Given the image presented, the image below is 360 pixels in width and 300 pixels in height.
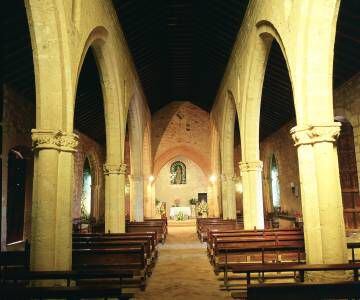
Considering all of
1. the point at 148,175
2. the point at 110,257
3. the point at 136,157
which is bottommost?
the point at 110,257

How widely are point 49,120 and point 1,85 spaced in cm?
505

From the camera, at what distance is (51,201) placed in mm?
5242

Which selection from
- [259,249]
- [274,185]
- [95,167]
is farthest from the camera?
[274,185]

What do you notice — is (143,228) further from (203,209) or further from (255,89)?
(203,209)

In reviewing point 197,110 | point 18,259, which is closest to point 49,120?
point 18,259

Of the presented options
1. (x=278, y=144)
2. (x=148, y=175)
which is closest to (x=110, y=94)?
(x=148, y=175)

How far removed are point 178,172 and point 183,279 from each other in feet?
71.2

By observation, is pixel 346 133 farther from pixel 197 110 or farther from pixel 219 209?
pixel 197 110

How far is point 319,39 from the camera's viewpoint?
18.6 feet

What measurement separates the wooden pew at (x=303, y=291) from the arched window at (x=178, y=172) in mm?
25032

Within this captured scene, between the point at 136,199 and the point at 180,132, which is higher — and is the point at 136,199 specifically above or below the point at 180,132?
below

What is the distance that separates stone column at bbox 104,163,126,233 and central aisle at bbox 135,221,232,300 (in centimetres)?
156

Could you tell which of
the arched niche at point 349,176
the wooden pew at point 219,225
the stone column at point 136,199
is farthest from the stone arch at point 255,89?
the stone column at point 136,199

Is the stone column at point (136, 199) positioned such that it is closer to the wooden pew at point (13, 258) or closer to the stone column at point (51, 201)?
the wooden pew at point (13, 258)
